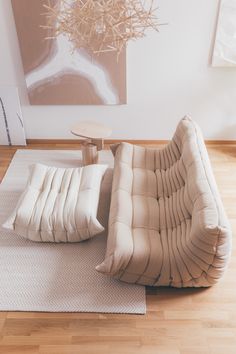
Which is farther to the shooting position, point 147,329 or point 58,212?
point 58,212

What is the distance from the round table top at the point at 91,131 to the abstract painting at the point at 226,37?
118 cm

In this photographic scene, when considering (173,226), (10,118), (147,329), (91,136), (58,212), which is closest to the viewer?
(147,329)

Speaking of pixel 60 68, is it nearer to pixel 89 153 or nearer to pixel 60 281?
pixel 89 153

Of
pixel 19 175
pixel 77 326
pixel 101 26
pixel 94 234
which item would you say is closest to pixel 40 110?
pixel 19 175

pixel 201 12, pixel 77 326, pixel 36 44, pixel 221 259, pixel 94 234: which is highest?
pixel 201 12

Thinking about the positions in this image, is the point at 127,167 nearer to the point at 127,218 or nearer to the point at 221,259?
the point at 127,218

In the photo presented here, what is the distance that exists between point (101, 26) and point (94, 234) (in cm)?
124

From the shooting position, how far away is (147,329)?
5.37ft

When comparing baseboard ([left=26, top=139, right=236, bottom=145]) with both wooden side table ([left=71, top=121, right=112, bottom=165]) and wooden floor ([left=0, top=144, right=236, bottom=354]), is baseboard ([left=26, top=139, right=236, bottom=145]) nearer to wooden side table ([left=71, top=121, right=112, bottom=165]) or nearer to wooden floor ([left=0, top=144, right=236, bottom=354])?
wooden side table ([left=71, top=121, right=112, bottom=165])

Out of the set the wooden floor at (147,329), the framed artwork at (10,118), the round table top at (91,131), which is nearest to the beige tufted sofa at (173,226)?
the wooden floor at (147,329)

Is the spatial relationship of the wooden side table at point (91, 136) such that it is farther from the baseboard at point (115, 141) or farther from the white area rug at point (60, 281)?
the white area rug at point (60, 281)

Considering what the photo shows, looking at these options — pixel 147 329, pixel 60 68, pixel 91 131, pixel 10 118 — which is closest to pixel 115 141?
pixel 91 131

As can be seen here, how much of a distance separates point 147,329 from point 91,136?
1585mm

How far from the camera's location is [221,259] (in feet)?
5.03
